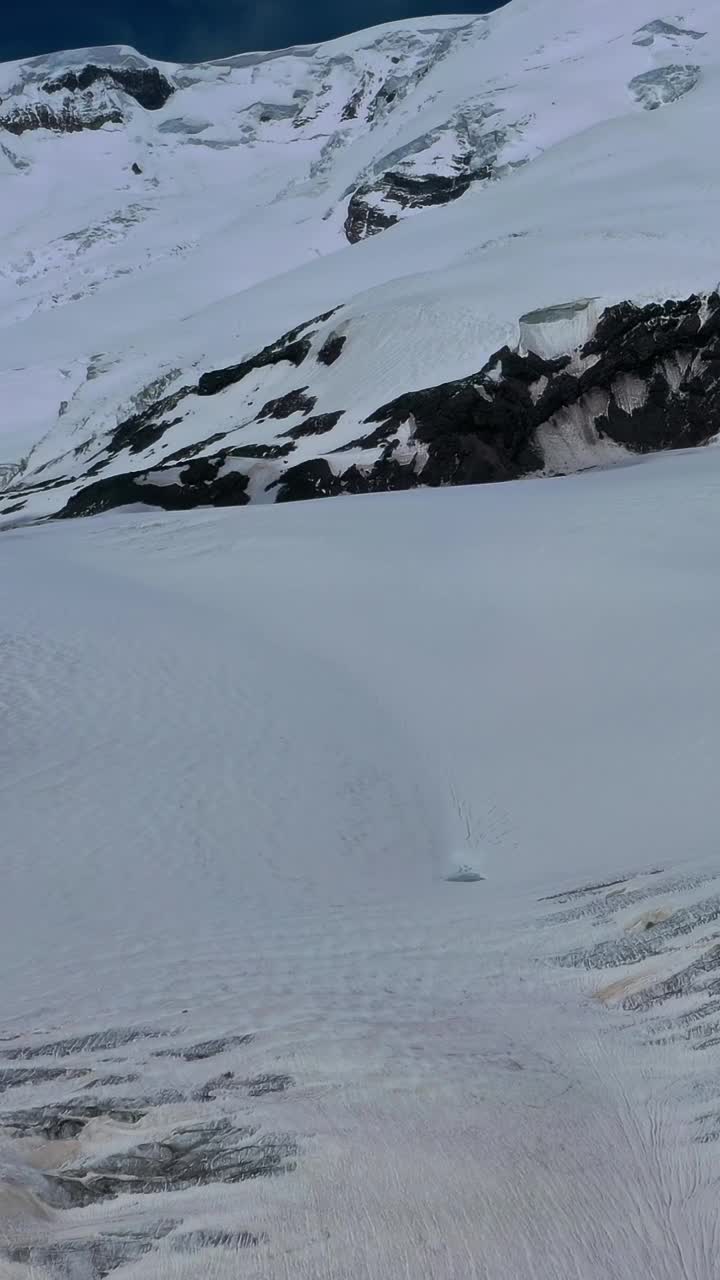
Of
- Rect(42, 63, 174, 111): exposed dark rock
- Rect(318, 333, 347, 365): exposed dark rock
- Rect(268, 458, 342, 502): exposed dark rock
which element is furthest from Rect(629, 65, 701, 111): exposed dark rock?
Rect(42, 63, 174, 111): exposed dark rock

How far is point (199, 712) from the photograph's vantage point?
23.0ft

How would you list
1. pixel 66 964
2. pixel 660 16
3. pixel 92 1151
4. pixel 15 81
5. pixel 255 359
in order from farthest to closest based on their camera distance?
pixel 15 81 < pixel 660 16 < pixel 255 359 < pixel 66 964 < pixel 92 1151

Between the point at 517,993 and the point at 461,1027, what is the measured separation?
33 cm

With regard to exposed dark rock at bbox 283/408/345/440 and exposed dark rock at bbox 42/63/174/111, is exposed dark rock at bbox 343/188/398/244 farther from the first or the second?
exposed dark rock at bbox 42/63/174/111

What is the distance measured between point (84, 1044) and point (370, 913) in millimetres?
1494

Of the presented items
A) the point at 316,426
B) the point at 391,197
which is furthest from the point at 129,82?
the point at 316,426

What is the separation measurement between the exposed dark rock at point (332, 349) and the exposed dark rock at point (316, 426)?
3737 mm

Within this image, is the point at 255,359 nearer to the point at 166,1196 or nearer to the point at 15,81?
the point at 166,1196

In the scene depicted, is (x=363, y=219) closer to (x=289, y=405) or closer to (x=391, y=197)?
(x=391, y=197)

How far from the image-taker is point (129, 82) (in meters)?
108

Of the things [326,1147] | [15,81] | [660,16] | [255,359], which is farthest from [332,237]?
[326,1147]

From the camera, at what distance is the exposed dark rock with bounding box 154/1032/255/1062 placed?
A: 339 cm

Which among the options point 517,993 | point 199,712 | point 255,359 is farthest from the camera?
point 255,359

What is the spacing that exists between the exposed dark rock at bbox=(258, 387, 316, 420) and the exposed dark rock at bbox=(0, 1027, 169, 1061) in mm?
21794
